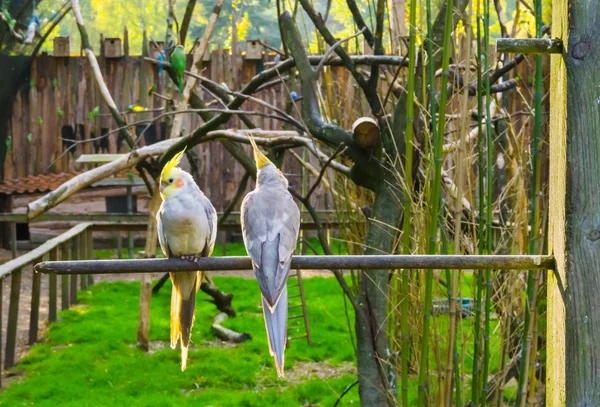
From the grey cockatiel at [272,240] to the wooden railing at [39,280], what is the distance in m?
2.72

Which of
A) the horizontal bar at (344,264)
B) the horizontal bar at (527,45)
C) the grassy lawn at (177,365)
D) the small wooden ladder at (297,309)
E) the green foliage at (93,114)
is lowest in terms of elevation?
the grassy lawn at (177,365)

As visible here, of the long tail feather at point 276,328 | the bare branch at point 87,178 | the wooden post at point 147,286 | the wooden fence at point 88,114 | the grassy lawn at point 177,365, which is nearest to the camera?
the long tail feather at point 276,328

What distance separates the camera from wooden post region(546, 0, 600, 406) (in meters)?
1.28

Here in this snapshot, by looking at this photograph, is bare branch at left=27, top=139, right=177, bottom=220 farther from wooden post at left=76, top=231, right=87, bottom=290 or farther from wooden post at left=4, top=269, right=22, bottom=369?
→ wooden post at left=76, top=231, right=87, bottom=290

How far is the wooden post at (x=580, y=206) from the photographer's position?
1276 millimetres

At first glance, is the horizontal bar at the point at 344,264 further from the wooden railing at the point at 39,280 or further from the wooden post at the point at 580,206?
the wooden railing at the point at 39,280

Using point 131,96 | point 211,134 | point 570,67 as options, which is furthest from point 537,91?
point 131,96

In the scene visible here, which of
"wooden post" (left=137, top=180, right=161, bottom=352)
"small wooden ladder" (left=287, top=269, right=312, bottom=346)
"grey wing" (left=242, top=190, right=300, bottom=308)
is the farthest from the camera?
"small wooden ladder" (left=287, top=269, right=312, bottom=346)

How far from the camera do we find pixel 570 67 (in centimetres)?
130

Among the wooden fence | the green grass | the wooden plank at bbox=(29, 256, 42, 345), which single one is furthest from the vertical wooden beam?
the wooden fence

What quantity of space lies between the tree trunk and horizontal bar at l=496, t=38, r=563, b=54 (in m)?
1.58

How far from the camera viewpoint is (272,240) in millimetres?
1991

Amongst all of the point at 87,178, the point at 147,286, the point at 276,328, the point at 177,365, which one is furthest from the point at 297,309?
the point at 276,328

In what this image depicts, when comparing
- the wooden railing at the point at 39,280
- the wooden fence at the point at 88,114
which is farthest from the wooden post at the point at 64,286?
the wooden fence at the point at 88,114
